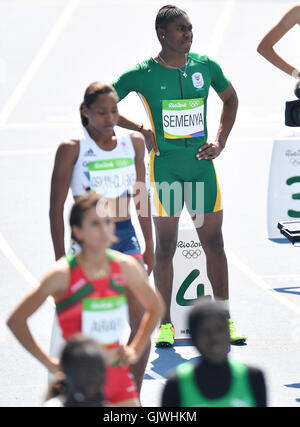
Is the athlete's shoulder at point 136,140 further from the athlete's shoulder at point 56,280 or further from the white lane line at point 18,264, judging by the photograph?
the white lane line at point 18,264

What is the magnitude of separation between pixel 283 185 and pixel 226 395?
7.82m

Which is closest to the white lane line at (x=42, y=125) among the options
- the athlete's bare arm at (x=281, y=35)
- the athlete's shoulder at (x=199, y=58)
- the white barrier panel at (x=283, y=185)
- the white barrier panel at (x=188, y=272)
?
the white barrier panel at (x=283, y=185)

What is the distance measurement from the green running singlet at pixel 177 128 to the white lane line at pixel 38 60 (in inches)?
381

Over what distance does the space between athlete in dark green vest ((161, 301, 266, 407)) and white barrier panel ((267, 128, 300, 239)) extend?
7.62 metres

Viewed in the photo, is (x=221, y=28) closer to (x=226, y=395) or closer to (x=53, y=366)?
(x=53, y=366)

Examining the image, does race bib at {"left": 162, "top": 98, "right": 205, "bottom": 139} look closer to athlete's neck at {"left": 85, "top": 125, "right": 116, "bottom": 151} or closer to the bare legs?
the bare legs

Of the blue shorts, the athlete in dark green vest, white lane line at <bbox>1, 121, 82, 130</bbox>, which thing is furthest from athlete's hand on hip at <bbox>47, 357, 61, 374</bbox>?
white lane line at <bbox>1, 121, 82, 130</bbox>

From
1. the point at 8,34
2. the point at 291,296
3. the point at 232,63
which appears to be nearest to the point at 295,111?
the point at 291,296

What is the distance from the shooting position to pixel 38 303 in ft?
19.4

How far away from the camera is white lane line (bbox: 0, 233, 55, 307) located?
11.4m

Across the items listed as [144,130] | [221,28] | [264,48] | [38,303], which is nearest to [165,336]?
[144,130]

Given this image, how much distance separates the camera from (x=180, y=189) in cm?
925

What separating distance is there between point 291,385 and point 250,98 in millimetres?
11964
